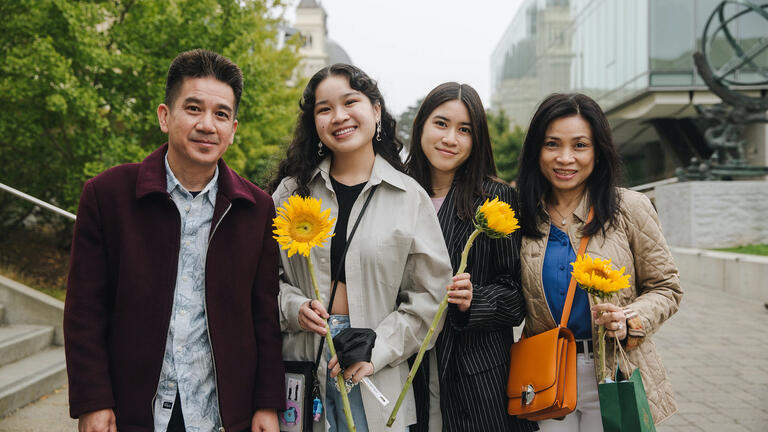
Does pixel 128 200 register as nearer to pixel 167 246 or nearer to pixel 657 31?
pixel 167 246

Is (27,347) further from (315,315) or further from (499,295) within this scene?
(499,295)

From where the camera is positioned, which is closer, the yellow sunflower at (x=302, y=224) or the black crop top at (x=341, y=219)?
the yellow sunflower at (x=302, y=224)

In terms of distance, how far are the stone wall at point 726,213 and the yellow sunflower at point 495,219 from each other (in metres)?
12.5

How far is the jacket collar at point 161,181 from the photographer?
2.14 m

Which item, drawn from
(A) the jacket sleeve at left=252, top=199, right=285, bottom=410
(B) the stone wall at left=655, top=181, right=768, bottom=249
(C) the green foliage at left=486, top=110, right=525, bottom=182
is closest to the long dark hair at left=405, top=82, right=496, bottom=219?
(A) the jacket sleeve at left=252, top=199, right=285, bottom=410

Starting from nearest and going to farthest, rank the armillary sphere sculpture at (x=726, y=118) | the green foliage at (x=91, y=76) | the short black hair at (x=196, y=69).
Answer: the short black hair at (x=196, y=69) → the green foliage at (x=91, y=76) → the armillary sphere sculpture at (x=726, y=118)

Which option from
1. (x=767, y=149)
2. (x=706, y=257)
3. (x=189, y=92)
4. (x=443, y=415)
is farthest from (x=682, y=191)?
(x=189, y=92)

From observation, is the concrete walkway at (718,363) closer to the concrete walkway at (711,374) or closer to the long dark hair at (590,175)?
the concrete walkway at (711,374)

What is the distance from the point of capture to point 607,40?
86.7 ft

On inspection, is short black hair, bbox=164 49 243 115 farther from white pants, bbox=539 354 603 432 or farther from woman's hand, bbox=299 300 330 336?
white pants, bbox=539 354 603 432

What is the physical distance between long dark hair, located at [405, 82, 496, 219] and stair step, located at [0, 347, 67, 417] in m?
3.77

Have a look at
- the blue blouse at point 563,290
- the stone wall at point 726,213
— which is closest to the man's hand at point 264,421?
the blue blouse at point 563,290

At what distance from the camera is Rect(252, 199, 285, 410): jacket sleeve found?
2.27 metres

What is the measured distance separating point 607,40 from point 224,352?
27.8 m
